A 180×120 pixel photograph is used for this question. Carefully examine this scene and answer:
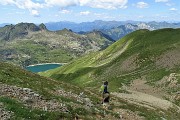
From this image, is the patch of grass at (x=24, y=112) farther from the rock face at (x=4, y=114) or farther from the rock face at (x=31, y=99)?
the rock face at (x=31, y=99)

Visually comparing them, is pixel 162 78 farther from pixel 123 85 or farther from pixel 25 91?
pixel 25 91

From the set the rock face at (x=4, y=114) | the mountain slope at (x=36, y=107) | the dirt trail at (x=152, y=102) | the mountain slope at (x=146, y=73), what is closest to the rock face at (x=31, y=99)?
the mountain slope at (x=36, y=107)

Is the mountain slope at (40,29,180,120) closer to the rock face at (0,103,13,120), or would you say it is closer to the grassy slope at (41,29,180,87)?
the grassy slope at (41,29,180,87)

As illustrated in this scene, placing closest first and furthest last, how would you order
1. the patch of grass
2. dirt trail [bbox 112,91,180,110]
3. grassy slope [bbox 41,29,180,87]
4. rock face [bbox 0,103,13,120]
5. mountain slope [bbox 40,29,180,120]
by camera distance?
rock face [bbox 0,103,13,120] < the patch of grass < dirt trail [bbox 112,91,180,110] < mountain slope [bbox 40,29,180,120] < grassy slope [bbox 41,29,180,87]

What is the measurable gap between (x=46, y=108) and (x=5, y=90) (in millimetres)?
4862

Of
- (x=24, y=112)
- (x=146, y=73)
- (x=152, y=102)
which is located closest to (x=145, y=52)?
(x=146, y=73)

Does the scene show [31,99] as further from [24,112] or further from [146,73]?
[146,73]

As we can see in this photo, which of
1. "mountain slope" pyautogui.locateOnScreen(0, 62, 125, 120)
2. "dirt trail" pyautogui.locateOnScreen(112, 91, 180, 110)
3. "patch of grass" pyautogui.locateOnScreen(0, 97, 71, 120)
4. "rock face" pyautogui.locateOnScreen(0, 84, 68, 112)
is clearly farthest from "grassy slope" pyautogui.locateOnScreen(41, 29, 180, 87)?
"patch of grass" pyautogui.locateOnScreen(0, 97, 71, 120)

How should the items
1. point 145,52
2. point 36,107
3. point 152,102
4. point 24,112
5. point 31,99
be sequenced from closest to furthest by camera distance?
point 24,112 < point 36,107 < point 31,99 < point 152,102 < point 145,52

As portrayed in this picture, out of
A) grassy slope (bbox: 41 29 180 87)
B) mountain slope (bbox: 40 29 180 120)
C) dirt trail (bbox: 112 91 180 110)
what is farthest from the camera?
grassy slope (bbox: 41 29 180 87)

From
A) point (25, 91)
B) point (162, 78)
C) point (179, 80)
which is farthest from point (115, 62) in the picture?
point (25, 91)

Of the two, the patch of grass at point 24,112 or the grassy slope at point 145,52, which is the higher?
the patch of grass at point 24,112

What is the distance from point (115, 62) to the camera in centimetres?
15838

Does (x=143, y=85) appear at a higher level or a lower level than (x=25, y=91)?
lower
